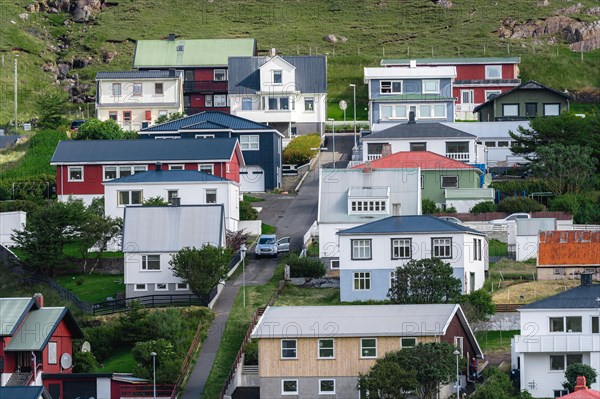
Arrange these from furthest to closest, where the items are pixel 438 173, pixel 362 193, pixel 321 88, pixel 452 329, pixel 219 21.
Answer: pixel 219 21, pixel 321 88, pixel 438 173, pixel 362 193, pixel 452 329

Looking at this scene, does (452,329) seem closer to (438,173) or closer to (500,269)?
(500,269)

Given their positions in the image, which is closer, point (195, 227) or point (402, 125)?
point (195, 227)

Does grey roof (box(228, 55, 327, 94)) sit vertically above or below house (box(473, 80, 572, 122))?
above

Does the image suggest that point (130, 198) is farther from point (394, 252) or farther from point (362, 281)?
point (394, 252)

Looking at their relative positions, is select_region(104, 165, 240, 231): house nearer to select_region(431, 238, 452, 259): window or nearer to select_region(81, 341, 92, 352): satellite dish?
select_region(431, 238, 452, 259): window

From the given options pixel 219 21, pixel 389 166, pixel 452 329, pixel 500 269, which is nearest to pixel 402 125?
pixel 389 166

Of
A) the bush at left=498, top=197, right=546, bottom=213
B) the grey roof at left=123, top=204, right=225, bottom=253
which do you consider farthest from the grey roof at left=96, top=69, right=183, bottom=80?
the grey roof at left=123, top=204, right=225, bottom=253

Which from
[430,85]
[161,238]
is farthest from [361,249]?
[430,85]
